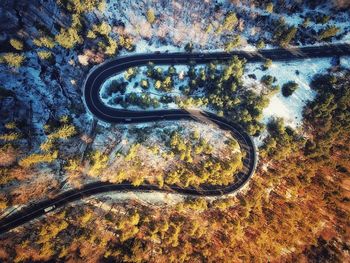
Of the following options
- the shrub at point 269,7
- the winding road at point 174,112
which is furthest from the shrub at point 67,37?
the shrub at point 269,7

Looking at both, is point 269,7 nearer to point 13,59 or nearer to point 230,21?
point 230,21

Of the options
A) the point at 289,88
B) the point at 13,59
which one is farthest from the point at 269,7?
the point at 13,59

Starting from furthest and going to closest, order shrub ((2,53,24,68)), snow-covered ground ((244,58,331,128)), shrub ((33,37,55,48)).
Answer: snow-covered ground ((244,58,331,128)), shrub ((33,37,55,48)), shrub ((2,53,24,68))

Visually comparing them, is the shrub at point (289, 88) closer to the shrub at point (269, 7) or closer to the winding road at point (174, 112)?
the winding road at point (174, 112)

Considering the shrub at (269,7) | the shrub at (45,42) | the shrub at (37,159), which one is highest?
the shrub at (269,7)

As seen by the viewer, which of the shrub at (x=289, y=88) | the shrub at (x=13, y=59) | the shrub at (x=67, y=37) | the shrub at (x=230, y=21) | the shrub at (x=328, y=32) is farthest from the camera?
the shrub at (x=289, y=88)

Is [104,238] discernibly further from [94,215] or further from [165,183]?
[165,183]

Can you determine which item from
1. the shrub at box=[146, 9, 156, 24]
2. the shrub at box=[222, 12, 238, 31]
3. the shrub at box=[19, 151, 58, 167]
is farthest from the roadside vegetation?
the shrub at box=[19, 151, 58, 167]

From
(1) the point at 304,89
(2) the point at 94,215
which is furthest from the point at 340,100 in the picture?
(2) the point at 94,215

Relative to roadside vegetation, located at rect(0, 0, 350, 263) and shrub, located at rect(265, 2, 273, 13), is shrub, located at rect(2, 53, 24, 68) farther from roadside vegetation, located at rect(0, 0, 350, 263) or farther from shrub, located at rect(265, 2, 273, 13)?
shrub, located at rect(265, 2, 273, 13)
